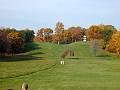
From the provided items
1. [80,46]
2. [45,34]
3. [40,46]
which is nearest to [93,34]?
[80,46]

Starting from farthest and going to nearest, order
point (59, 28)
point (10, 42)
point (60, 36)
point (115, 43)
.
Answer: point (59, 28), point (60, 36), point (115, 43), point (10, 42)

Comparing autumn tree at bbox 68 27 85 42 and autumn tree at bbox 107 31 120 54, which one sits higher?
autumn tree at bbox 68 27 85 42

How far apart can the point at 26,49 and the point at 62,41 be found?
43.3m

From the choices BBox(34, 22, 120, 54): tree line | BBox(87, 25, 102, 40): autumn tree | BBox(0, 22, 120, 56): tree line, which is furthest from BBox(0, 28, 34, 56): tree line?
BBox(87, 25, 102, 40): autumn tree

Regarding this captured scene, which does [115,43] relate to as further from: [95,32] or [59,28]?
[59,28]

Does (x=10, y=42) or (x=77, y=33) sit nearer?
(x=10, y=42)

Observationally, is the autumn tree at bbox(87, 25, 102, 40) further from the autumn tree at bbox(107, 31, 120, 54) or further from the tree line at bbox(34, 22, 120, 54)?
the autumn tree at bbox(107, 31, 120, 54)

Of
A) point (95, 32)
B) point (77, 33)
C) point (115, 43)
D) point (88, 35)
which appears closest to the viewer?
point (115, 43)

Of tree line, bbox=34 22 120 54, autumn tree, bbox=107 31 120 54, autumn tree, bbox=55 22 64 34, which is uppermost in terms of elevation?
autumn tree, bbox=55 22 64 34

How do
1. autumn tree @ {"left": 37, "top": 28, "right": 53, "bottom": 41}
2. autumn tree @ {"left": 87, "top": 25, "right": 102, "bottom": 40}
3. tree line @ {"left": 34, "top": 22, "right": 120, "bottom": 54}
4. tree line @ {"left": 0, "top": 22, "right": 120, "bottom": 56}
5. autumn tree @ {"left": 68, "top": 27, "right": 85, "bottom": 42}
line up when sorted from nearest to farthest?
tree line @ {"left": 0, "top": 22, "right": 120, "bottom": 56} → tree line @ {"left": 34, "top": 22, "right": 120, "bottom": 54} → autumn tree @ {"left": 87, "top": 25, "right": 102, "bottom": 40} → autumn tree @ {"left": 68, "top": 27, "right": 85, "bottom": 42} → autumn tree @ {"left": 37, "top": 28, "right": 53, "bottom": 41}

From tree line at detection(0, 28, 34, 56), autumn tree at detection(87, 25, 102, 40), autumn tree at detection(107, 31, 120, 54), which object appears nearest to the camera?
tree line at detection(0, 28, 34, 56)

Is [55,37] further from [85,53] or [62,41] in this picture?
[85,53]

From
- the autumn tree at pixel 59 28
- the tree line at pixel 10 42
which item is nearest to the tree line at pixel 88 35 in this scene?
the autumn tree at pixel 59 28

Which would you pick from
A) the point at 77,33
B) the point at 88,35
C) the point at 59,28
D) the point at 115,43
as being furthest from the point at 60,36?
the point at 115,43
